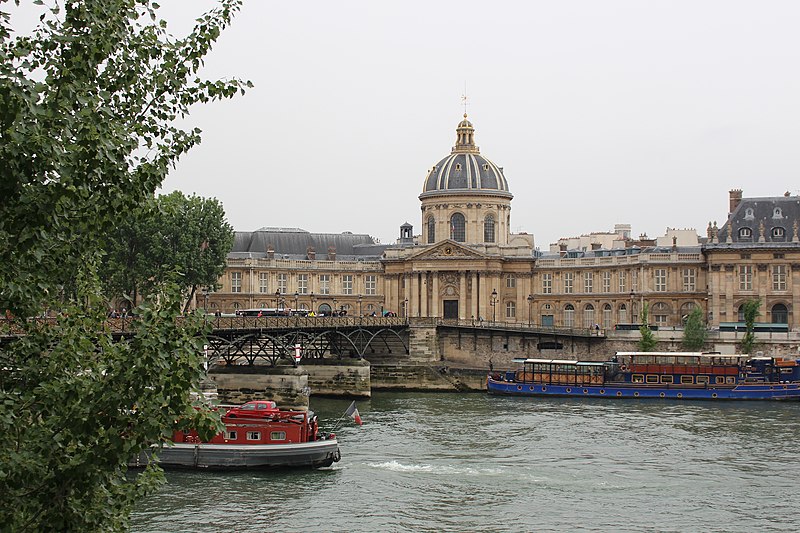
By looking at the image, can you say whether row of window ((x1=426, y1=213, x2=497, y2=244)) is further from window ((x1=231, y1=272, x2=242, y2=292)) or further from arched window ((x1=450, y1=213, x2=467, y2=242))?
window ((x1=231, y1=272, x2=242, y2=292))

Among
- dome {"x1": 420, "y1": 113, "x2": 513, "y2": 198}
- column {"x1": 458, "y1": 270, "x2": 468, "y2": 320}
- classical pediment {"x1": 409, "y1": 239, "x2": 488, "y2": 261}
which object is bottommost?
column {"x1": 458, "y1": 270, "x2": 468, "y2": 320}

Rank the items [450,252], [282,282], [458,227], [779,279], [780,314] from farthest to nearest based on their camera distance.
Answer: [282,282], [458,227], [450,252], [780,314], [779,279]

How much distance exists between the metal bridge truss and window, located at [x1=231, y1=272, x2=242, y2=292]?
28930mm

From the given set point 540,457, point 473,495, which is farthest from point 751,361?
point 473,495

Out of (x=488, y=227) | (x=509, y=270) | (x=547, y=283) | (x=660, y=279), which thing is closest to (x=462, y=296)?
(x=509, y=270)

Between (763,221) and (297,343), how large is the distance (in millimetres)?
47960

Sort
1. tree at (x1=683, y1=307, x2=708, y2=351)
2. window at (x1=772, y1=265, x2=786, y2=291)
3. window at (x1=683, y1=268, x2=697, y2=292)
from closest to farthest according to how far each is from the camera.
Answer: tree at (x1=683, y1=307, x2=708, y2=351) < window at (x1=772, y1=265, x2=786, y2=291) < window at (x1=683, y1=268, x2=697, y2=292)

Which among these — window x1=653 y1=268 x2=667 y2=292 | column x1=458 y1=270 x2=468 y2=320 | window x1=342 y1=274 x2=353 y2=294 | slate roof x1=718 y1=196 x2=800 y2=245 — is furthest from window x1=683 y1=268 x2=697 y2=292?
window x1=342 y1=274 x2=353 y2=294

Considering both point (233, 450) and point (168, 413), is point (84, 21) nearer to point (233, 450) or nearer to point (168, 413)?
point (168, 413)

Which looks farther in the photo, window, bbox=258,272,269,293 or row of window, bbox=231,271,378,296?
window, bbox=258,272,269,293

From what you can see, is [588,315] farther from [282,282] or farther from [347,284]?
[282,282]

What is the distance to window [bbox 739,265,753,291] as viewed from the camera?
338ft

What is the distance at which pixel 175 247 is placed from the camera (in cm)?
8631

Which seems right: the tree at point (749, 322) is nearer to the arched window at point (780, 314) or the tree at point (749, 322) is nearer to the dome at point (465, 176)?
the arched window at point (780, 314)
